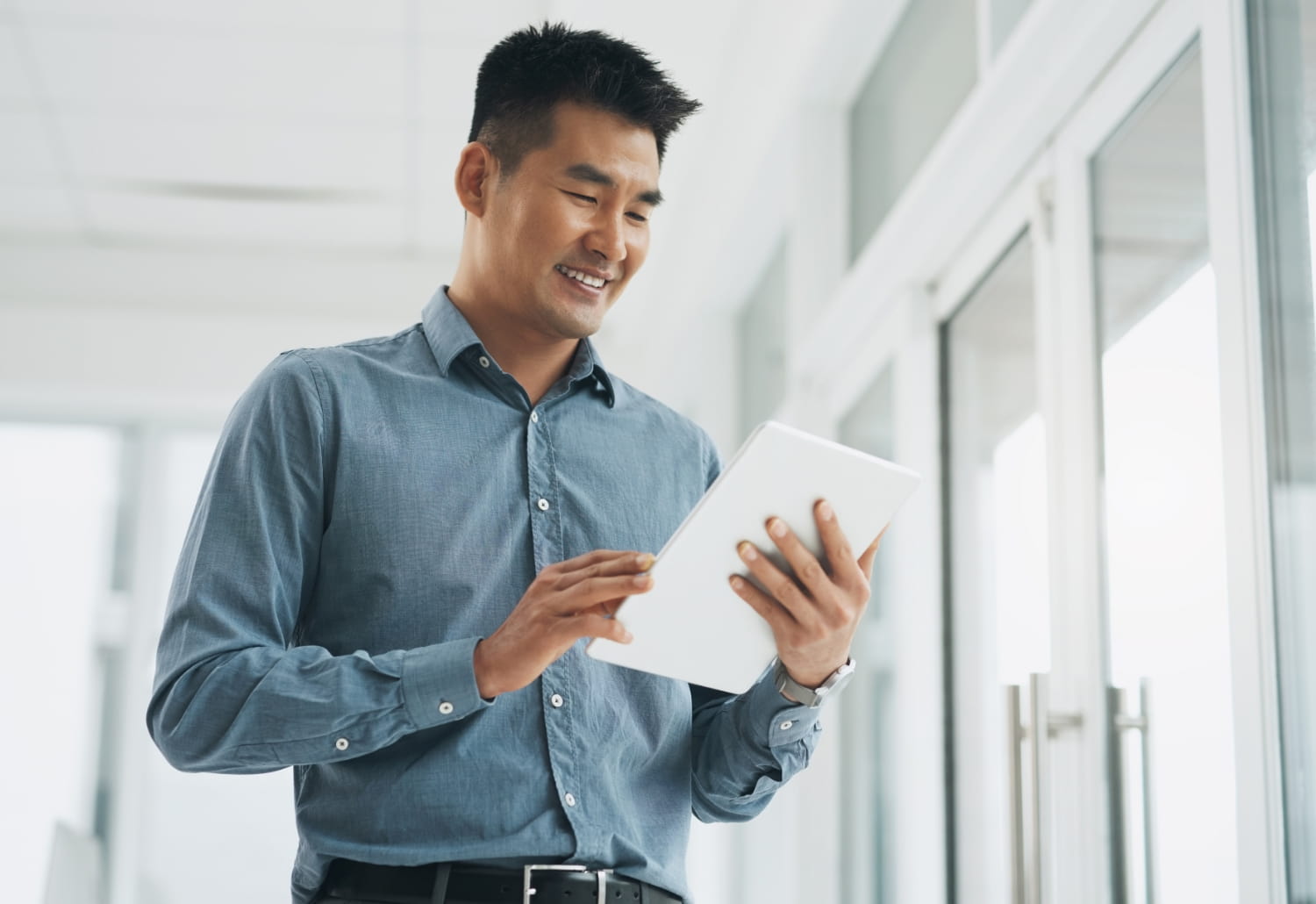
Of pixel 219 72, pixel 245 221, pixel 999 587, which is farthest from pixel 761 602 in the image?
pixel 245 221

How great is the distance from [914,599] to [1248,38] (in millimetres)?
1313

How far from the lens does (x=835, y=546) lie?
119 centimetres

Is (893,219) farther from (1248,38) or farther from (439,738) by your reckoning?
(439,738)

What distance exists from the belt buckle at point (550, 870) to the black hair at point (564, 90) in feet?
2.37

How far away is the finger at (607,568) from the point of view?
1.13 m

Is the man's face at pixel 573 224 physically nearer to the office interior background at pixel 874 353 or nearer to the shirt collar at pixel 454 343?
the shirt collar at pixel 454 343

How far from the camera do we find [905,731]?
2.69 meters

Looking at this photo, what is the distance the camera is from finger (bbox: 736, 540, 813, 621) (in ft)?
3.84

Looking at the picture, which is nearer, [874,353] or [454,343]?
[454,343]

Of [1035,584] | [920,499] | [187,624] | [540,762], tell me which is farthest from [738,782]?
[920,499]

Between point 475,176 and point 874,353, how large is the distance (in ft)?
5.37

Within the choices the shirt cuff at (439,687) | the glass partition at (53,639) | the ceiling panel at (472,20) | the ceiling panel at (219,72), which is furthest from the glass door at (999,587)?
the glass partition at (53,639)

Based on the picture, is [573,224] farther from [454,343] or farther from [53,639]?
[53,639]

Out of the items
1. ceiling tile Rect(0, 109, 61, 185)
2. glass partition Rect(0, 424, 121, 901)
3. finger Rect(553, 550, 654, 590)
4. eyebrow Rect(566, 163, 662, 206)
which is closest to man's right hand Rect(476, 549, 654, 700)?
finger Rect(553, 550, 654, 590)
